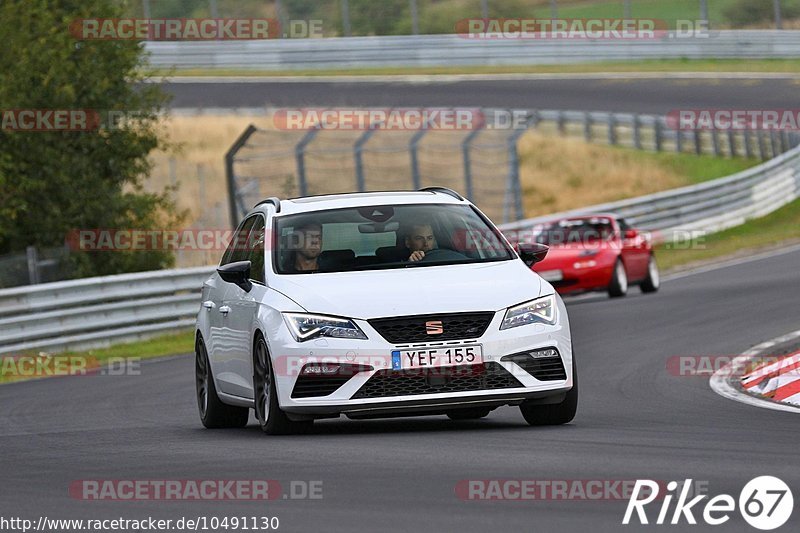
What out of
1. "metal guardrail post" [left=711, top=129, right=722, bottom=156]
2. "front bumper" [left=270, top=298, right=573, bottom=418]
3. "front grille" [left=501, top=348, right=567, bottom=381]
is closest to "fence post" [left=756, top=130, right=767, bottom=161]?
"metal guardrail post" [left=711, top=129, right=722, bottom=156]

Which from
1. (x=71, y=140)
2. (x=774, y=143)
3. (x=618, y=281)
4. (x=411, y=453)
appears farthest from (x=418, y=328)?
(x=774, y=143)

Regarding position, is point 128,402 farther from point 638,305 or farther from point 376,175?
point 376,175

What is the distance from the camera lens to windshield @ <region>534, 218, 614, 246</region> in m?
24.7

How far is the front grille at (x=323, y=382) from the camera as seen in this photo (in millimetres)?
9906

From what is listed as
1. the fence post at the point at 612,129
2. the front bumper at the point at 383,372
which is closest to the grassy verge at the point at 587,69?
the fence post at the point at 612,129

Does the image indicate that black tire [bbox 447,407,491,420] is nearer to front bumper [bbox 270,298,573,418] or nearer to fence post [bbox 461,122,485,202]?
front bumper [bbox 270,298,573,418]

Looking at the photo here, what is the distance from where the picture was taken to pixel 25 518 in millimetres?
7418

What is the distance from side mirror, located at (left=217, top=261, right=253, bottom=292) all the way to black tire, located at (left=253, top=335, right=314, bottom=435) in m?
0.59

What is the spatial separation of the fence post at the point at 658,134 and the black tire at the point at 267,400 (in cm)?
3421

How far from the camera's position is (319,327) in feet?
32.9

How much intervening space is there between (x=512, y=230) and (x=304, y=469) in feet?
65.6

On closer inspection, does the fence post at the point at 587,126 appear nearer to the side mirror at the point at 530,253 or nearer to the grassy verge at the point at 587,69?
the grassy verge at the point at 587,69

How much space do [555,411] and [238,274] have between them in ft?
7.57

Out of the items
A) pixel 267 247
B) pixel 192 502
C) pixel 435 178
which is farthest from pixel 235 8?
pixel 192 502
